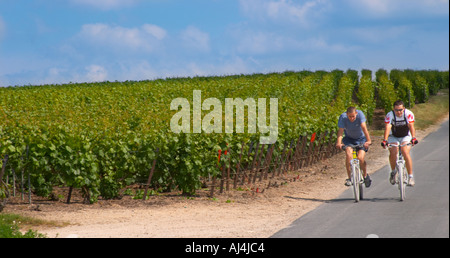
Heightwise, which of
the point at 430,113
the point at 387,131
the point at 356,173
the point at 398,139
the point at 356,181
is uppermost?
the point at 430,113

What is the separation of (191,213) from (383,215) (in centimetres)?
376

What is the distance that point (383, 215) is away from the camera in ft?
38.5

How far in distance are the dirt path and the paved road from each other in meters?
0.49

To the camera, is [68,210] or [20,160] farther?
[20,160]

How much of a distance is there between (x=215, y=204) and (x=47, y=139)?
4.05 metres

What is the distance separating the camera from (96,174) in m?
14.2

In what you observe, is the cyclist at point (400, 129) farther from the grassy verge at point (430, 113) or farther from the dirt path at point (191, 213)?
the grassy verge at point (430, 113)

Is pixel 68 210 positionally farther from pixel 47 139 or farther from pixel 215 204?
pixel 215 204

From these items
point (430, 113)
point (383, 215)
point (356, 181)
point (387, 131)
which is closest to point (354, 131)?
point (387, 131)

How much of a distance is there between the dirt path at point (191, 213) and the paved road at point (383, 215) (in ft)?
1.62

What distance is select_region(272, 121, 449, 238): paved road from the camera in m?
10.2

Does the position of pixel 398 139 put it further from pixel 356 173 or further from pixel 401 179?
pixel 356 173
